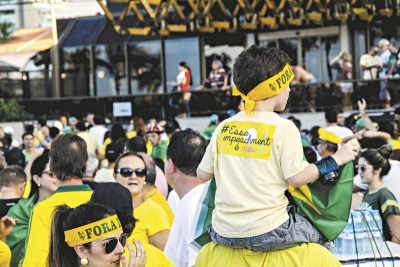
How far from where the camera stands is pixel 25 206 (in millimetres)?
6309

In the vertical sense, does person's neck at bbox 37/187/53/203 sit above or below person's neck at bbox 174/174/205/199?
below

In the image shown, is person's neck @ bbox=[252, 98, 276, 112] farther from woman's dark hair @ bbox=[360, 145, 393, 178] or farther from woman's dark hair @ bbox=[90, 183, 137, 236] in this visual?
woman's dark hair @ bbox=[360, 145, 393, 178]

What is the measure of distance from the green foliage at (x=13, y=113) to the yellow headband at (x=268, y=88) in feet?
81.9

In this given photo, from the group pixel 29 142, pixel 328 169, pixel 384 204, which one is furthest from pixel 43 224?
pixel 29 142

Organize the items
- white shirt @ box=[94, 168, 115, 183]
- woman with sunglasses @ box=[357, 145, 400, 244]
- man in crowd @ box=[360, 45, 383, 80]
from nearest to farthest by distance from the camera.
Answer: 1. woman with sunglasses @ box=[357, 145, 400, 244]
2. white shirt @ box=[94, 168, 115, 183]
3. man in crowd @ box=[360, 45, 383, 80]

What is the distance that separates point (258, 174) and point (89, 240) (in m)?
0.86

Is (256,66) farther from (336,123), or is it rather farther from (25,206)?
(336,123)

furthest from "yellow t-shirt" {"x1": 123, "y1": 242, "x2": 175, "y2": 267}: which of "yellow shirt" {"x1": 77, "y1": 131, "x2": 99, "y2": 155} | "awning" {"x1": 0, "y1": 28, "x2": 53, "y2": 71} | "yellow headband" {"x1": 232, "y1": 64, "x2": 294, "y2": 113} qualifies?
"awning" {"x1": 0, "y1": 28, "x2": 53, "y2": 71}

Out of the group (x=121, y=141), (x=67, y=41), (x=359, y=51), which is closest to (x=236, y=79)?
(x=121, y=141)

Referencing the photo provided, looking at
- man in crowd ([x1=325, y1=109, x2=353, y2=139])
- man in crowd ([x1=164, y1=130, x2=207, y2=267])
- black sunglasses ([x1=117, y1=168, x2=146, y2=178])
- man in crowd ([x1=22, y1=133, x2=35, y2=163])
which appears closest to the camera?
man in crowd ([x1=164, y1=130, x2=207, y2=267])

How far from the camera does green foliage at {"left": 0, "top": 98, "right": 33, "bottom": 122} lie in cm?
2791

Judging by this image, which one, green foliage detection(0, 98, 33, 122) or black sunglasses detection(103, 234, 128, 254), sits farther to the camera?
green foliage detection(0, 98, 33, 122)

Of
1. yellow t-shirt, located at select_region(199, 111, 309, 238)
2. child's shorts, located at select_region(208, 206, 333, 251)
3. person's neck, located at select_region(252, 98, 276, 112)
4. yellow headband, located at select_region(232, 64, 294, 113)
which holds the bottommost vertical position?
child's shorts, located at select_region(208, 206, 333, 251)

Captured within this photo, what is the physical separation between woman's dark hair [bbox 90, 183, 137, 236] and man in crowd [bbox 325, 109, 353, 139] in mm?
6586
